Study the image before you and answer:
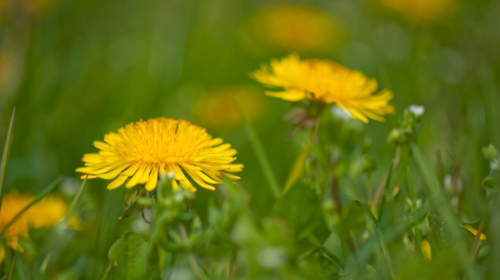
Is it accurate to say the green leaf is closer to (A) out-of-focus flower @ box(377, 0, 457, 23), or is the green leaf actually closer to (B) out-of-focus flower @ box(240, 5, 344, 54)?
(B) out-of-focus flower @ box(240, 5, 344, 54)

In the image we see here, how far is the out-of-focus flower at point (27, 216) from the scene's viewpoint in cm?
90

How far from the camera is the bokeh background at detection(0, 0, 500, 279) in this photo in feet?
4.28

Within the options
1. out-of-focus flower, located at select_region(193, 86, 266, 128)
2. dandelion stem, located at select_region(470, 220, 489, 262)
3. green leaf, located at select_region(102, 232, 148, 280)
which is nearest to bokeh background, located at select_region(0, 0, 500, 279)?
out-of-focus flower, located at select_region(193, 86, 266, 128)

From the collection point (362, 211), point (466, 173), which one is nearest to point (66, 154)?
point (362, 211)

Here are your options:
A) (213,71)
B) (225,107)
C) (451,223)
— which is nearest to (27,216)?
(451,223)

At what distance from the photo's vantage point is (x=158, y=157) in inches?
30.3

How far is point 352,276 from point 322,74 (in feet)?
1.53

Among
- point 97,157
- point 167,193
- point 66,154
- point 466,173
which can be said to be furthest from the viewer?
point 66,154

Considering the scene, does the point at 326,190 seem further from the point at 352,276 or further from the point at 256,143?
the point at 352,276

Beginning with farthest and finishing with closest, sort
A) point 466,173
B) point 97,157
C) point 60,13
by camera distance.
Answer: point 60,13, point 466,173, point 97,157

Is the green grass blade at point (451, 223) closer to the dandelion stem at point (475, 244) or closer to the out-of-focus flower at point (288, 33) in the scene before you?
the dandelion stem at point (475, 244)

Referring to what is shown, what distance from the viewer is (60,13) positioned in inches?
94.1

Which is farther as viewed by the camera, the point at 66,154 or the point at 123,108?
the point at 123,108

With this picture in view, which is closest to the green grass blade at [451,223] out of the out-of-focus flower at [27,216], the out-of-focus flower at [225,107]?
the out-of-focus flower at [27,216]
